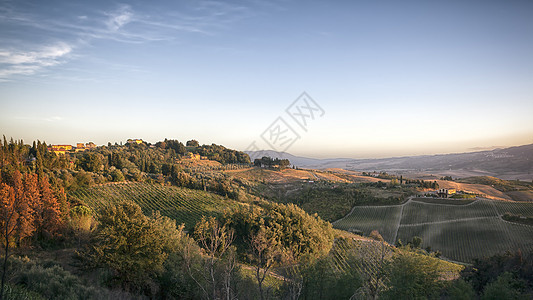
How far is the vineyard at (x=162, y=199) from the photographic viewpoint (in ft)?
142

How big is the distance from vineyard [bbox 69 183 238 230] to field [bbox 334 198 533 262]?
83.1ft

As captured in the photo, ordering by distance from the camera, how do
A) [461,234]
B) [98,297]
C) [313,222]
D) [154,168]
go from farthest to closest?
[154,168], [461,234], [313,222], [98,297]

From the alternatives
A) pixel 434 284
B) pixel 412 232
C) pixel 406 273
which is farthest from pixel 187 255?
pixel 412 232

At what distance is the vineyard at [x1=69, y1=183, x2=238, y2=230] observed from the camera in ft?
142

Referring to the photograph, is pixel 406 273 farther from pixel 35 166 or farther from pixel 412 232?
pixel 35 166

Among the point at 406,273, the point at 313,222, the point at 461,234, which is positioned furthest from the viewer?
the point at 461,234

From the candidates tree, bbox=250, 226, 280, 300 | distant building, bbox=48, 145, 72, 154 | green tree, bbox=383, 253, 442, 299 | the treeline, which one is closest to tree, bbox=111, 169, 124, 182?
the treeline

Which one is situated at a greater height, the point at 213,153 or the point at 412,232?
the point at 213,153

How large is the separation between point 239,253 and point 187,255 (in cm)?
1265

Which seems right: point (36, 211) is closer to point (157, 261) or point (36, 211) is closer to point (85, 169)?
point (157, 261)

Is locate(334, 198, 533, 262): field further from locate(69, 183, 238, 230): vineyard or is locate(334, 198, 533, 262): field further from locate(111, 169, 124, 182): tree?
locate(111, 169, 124, 182): tree

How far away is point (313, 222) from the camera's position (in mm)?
34312

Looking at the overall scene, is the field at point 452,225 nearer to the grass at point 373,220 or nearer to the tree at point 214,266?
the grass at point 373,220

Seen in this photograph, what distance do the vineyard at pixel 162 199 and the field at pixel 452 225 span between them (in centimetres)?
2532
